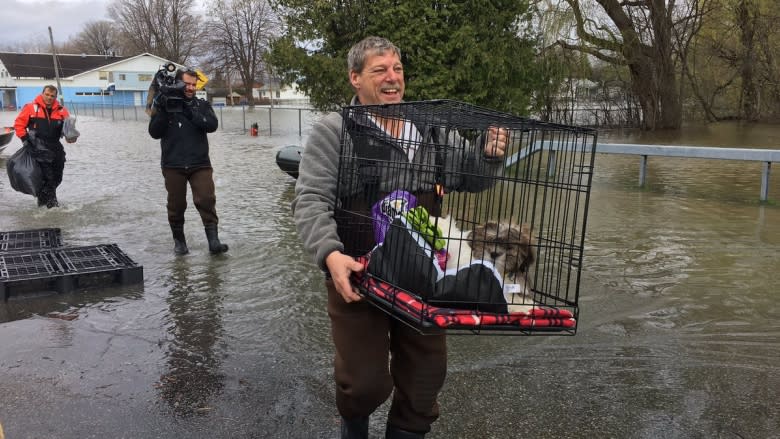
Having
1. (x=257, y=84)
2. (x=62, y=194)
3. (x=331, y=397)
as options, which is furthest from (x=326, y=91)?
(x=257, y=84)

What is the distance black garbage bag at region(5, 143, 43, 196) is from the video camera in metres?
3.86

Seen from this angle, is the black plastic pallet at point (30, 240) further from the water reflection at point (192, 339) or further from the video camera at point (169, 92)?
the video camera at point (169, 92)

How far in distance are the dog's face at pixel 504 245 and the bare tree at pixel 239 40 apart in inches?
2905

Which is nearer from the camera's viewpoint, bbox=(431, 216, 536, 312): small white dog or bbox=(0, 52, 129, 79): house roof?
bbox=(431, 216, 536, 312): small white dog

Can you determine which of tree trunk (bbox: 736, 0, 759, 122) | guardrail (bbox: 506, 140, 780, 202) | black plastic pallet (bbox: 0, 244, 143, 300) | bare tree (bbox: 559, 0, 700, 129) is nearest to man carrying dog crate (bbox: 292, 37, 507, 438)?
black plastic pallet (bbox: 0, 244, 143, 300)

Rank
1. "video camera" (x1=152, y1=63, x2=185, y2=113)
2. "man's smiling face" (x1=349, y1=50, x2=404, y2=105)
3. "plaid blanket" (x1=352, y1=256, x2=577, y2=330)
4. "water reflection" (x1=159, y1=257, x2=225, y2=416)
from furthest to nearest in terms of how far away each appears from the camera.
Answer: "video camera" (x1=152, y1=63, x2=185, y2=113) < "water reflection" (x1=159, y1=257, x2=225, y2=416) < "man's smiling face" (x1=349, y1=50, x2=404, y2=105) < "plaid blanket" (x1=352, y1=256, x2=577, y2=330)

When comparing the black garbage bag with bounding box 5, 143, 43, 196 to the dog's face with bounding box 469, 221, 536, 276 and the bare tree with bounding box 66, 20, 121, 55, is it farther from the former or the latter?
the bare tree with bounding box 66, 20, 121, 55

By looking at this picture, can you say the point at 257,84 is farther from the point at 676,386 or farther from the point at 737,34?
the point at 676,386

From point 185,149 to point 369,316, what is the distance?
16.3 ft

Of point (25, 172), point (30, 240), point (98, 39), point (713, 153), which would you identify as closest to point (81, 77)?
point (98, 39)

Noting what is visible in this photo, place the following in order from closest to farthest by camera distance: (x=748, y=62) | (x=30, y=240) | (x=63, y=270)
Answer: (x=63, y=270)
(x=30, y=240)
(x=748, y=62)

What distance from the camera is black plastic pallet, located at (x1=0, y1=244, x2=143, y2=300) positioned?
18.9 feet

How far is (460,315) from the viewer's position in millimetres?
2316

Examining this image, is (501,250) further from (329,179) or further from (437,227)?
(329,179)
